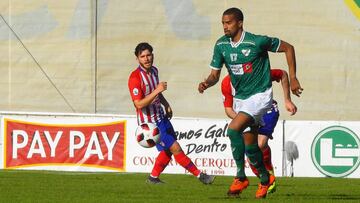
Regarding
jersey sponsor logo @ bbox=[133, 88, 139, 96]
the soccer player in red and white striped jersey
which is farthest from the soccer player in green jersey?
jersey sponsor logo @ bbox=[133, 88, 139, 96]

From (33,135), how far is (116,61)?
13.9ft

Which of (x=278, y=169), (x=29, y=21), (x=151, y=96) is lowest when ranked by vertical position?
(x=278, y=169)

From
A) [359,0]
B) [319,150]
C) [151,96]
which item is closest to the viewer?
[151,96]

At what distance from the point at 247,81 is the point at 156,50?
41.4 feet

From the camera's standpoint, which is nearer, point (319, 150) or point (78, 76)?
point (319, 150)

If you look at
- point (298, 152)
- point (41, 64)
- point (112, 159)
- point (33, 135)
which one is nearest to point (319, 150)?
point (298, 152)

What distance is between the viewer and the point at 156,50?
24344 millimetres

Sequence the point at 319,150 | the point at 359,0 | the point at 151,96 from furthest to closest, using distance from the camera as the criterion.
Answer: the point at 359,0 → the point at 319,150 → the point at 151,96

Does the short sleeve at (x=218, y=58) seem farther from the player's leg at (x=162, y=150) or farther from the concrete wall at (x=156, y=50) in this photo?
the concrete wall at (x=156, y=50)

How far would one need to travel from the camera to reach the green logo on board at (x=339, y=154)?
20.2 metres

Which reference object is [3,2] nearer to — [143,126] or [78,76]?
[78,76]

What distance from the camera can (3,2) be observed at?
24.6 m

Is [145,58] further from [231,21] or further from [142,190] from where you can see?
[231,21]

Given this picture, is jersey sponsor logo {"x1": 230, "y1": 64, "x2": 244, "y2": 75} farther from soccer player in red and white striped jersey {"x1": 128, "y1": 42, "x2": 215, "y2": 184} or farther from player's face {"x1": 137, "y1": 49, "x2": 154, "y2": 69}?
player's face {"x1": 137, "y1": 49, "x2": 154, "y2": 69}
